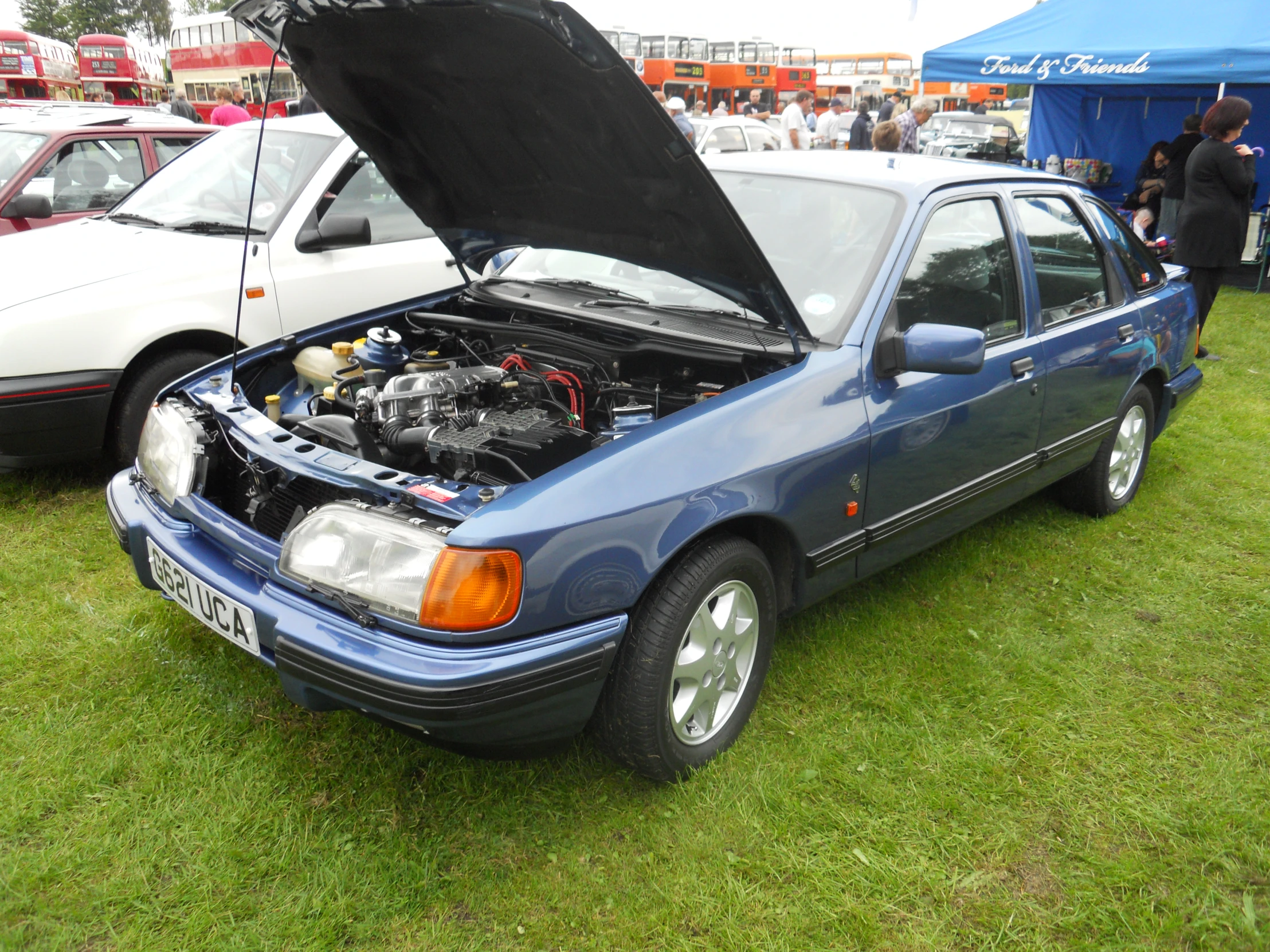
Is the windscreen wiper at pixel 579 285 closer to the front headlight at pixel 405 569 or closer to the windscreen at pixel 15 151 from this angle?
the front headlight at pixel 405 569

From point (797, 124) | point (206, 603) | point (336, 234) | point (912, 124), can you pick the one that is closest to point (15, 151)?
point (336, 234)

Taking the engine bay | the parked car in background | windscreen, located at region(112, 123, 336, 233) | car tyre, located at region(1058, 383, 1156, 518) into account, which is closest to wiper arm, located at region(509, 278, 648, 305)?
the engine bay

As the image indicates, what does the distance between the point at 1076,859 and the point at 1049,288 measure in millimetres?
2092

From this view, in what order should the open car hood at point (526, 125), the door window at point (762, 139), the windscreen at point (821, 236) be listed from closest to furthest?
the open car hood at point (526, 125)
the windscreen at point (821, 236)
the door window at point (762, 139)

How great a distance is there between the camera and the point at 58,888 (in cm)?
217

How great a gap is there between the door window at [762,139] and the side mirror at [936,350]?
521 inches

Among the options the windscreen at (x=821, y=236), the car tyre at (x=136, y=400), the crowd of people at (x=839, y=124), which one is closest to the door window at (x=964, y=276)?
the windscreen at (x=821, y=236)

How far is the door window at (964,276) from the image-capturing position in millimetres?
2973

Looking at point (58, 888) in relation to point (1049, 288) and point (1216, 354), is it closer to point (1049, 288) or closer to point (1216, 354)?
point (1049, 288)

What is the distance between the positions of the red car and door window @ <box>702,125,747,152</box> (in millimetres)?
9797

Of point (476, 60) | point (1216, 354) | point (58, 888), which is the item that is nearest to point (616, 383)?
point (476, 60)

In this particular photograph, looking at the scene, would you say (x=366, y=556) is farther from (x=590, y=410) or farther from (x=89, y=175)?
(x=89, y=175)

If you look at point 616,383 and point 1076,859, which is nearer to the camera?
point 1076,859

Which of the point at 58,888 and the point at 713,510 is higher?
the point at 713,510
